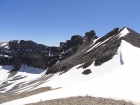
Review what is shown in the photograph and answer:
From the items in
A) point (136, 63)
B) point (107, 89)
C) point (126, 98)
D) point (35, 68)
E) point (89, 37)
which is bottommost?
point (126, 98)

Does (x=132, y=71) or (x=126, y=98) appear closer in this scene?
(x=126, y=98)

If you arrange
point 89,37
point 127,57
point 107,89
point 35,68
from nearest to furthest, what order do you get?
point 107,89
point 127,57
point 89,37
point 35,68

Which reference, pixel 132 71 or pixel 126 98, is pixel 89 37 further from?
pixel 126 98

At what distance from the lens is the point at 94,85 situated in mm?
Answer: 27875

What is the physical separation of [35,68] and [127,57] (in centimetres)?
14197

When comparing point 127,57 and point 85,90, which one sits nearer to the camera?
point 85,90

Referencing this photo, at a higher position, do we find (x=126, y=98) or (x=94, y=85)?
(x=94, y=85)

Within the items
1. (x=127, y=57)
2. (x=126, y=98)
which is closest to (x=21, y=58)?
(x=127, y=57)

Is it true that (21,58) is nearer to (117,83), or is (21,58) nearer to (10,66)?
(10,66)

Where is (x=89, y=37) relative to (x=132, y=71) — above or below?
above

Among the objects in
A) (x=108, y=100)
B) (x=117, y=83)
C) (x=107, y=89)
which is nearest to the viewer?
(x=108, y=100)

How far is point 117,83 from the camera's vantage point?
88.5ft

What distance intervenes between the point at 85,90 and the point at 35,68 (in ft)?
498

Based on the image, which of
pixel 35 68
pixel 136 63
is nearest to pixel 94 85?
pixel 136 63
